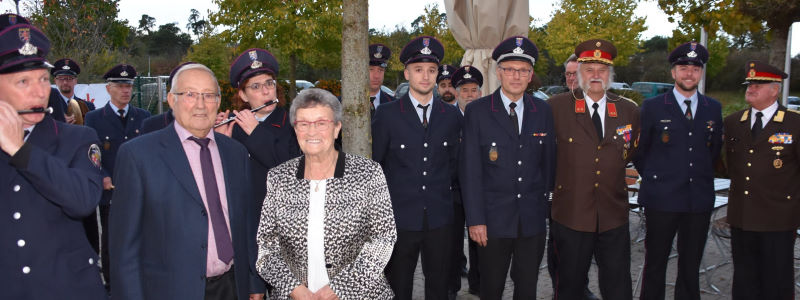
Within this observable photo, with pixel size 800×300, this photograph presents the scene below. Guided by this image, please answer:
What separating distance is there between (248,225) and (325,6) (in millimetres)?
19946

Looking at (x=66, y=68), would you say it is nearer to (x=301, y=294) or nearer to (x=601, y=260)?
(x=301, y=294)

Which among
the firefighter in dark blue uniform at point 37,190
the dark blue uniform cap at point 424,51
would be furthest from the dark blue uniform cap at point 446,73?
the firefighter in dark blue uniform at point 37,190

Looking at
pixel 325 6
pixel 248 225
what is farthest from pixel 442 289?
pixel 325 6

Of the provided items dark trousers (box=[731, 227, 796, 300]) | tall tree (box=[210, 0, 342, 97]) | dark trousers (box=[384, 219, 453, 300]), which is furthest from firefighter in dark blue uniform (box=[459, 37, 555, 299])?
tall tree (box=[210, 0, 342, 97])

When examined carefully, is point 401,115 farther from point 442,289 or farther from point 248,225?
point 248,225

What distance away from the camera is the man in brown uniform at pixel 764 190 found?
4.87 metres

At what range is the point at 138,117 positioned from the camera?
692 cm

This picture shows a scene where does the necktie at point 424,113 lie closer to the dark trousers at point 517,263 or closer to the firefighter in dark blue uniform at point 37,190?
the dark trousers at point 517,263

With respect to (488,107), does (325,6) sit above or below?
above

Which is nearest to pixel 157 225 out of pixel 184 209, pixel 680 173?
pixel 184 209

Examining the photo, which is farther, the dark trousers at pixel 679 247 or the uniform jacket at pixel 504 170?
the dark trousers at pixel 679 247

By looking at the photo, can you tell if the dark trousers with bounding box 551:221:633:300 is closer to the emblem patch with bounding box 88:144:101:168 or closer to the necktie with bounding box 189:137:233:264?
the necktie with bounding box 189:137:233:264

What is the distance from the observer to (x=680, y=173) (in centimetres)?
494

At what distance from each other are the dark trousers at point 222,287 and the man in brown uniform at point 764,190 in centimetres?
429
